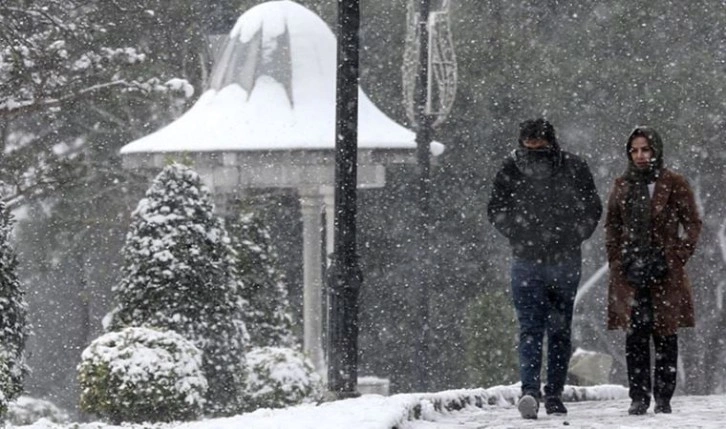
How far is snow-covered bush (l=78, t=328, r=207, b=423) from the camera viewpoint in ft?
44.2

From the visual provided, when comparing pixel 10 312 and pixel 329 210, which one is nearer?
pixel 10 312

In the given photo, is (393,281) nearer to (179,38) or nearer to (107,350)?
(179,38)

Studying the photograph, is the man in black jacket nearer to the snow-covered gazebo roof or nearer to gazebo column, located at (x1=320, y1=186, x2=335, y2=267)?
gazebo column, located at (x1=320, y1=186, x2=335, y2=267)

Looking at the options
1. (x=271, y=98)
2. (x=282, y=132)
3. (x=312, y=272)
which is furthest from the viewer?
(x=271, y=98)

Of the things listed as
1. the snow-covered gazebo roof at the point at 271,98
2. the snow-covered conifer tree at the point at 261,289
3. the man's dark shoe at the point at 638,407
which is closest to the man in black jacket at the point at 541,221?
the man's dark shoe at the point at 638,407

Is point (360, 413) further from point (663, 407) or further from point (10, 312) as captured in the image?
point (10, 312)

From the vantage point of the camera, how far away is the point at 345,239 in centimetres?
1115

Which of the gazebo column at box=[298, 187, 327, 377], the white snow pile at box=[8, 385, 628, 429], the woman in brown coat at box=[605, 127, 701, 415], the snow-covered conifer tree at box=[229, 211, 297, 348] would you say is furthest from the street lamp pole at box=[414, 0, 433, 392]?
the woman in brown coat at box=[605, 127, 701, 415]

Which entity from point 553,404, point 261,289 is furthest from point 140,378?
point 261,289

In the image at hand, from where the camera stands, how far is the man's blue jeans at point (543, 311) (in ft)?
32.2

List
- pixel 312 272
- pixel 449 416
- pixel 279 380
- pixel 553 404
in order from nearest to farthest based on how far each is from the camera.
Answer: pixel 553 404 < pixel 449 416 < pixel 279 380 < pixel 312 272

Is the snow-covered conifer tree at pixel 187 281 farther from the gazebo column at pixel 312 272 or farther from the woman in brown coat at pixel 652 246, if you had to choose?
the gazebo column at pixel 312 272

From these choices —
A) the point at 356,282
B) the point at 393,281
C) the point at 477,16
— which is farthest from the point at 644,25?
the point at 356,282

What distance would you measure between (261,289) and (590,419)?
28.1 ft
